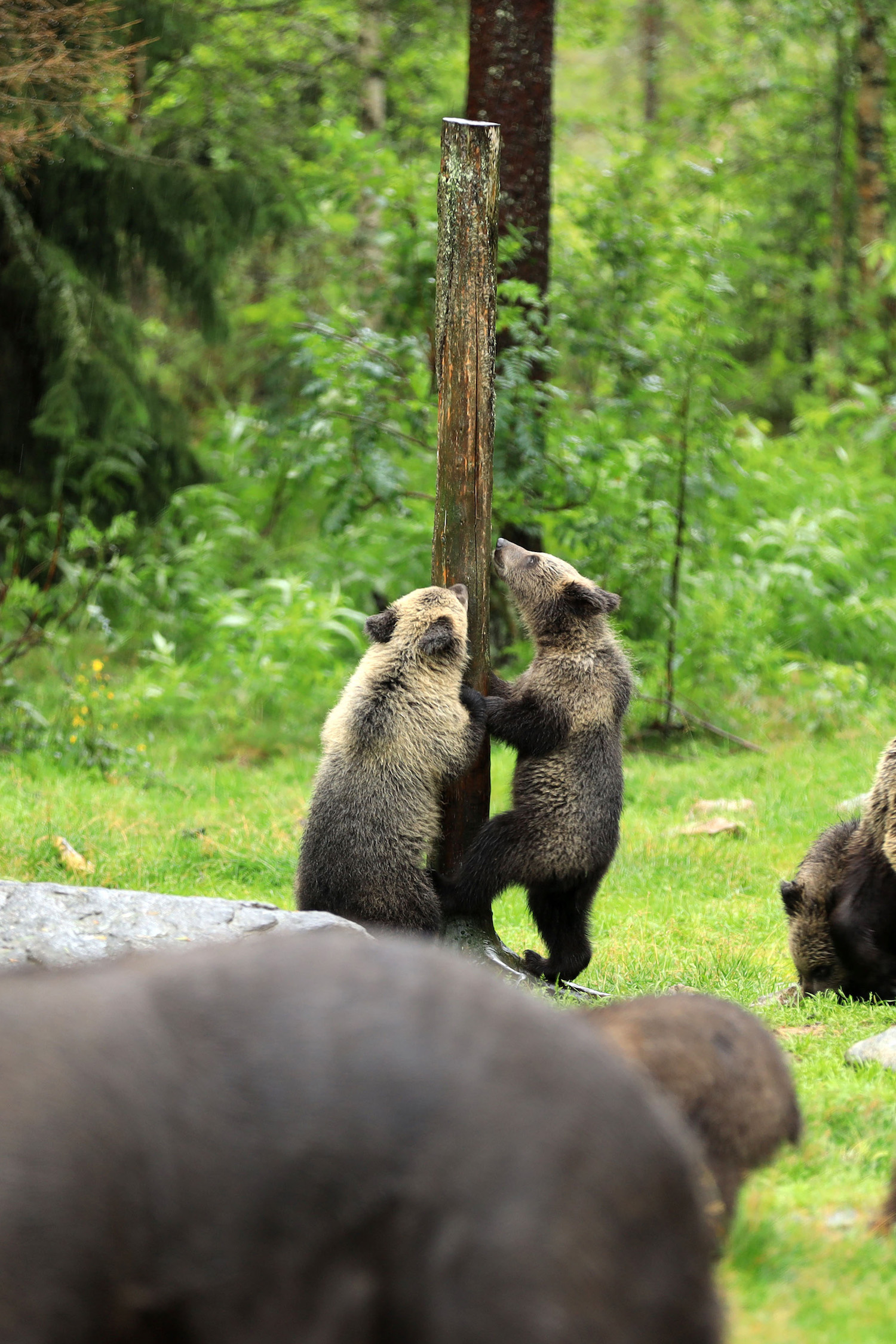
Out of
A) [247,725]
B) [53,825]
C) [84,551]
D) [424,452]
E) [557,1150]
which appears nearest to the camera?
[557,1150]

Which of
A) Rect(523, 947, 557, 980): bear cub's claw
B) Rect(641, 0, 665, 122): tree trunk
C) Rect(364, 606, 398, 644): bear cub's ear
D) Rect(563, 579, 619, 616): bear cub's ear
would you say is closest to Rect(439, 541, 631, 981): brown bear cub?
Rect(523, 947, 557, 980): bear cub's claw

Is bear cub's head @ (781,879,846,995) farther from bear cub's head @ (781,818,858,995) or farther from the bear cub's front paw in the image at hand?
the bear cub's front paw

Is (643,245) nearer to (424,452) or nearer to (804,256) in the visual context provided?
(424,452)

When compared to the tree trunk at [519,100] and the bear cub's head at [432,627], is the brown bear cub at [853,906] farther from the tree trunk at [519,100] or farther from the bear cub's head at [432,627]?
the tree trunk at [519,100]

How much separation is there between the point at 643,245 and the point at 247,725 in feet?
17.8

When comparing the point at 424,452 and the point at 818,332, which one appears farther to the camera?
the point at 818,332

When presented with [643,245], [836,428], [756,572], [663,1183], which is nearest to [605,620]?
[663,1183]

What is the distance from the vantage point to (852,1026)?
19.1ft

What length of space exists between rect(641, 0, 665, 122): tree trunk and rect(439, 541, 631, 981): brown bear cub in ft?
67.8

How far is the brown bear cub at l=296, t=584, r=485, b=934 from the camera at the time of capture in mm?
6125

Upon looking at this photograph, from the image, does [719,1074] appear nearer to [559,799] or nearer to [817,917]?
[559,799]

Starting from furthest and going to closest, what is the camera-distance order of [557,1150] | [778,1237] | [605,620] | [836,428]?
[836,428] < [605,620] < [778,1237] < [557,1150]

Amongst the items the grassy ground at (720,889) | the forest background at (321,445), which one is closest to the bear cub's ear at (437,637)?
the grassy ground at (720,889)

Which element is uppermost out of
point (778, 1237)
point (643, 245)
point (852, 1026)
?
point (643, 245)
